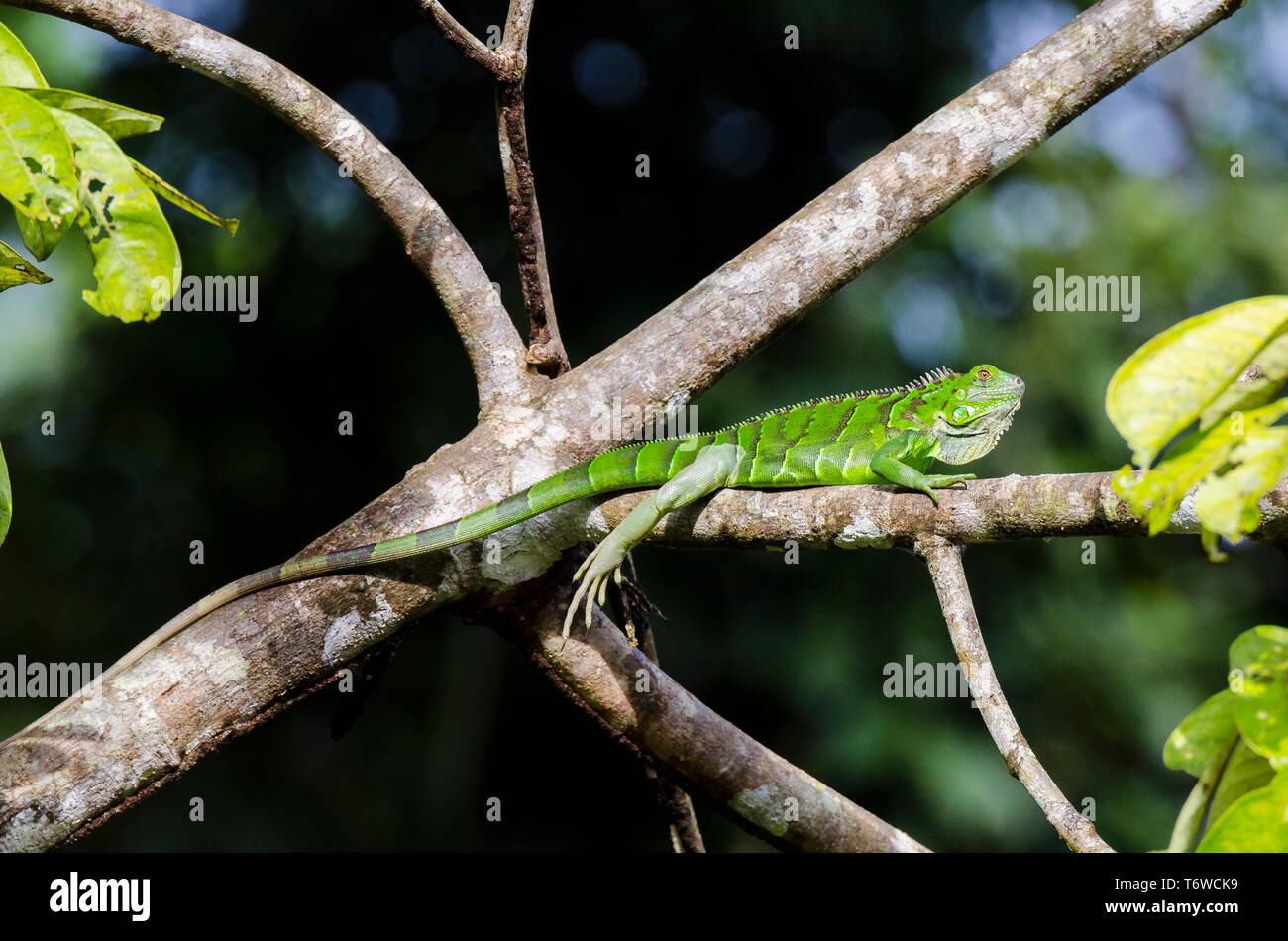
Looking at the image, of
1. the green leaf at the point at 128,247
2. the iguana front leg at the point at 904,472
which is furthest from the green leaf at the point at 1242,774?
the green leaf at the point at 128,247

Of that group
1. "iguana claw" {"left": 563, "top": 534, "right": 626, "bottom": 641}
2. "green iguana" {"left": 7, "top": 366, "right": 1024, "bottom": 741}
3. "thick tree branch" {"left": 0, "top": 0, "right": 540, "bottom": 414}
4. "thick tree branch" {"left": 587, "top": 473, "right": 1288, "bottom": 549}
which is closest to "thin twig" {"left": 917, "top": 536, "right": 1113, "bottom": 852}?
"thick tree branch" {"left": 587, "top": 473, "right": 1288, "bottom": 549}

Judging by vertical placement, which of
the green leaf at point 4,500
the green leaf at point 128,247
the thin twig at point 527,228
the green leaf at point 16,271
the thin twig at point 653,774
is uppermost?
the thin twig at point 527,228

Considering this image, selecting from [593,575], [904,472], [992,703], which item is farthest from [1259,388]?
[593,575]

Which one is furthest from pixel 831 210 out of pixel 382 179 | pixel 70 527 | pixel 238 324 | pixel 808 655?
pixel 70 527

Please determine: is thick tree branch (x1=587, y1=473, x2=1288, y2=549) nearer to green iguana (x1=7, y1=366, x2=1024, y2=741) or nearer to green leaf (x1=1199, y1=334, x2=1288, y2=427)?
green iguana (x1=7, y1=366, x2=1024, y2=741)

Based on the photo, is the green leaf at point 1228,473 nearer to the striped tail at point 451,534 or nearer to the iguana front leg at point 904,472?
the iguana front leg at point 904,472

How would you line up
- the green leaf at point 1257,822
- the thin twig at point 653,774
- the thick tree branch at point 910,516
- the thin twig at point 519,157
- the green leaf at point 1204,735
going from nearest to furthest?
the green leaf at point 1257,822, the green leaf at point 1204,735, the thick tree branch at point 910,516, the thin twig at point 519,157, the thin twig at point 653,774
